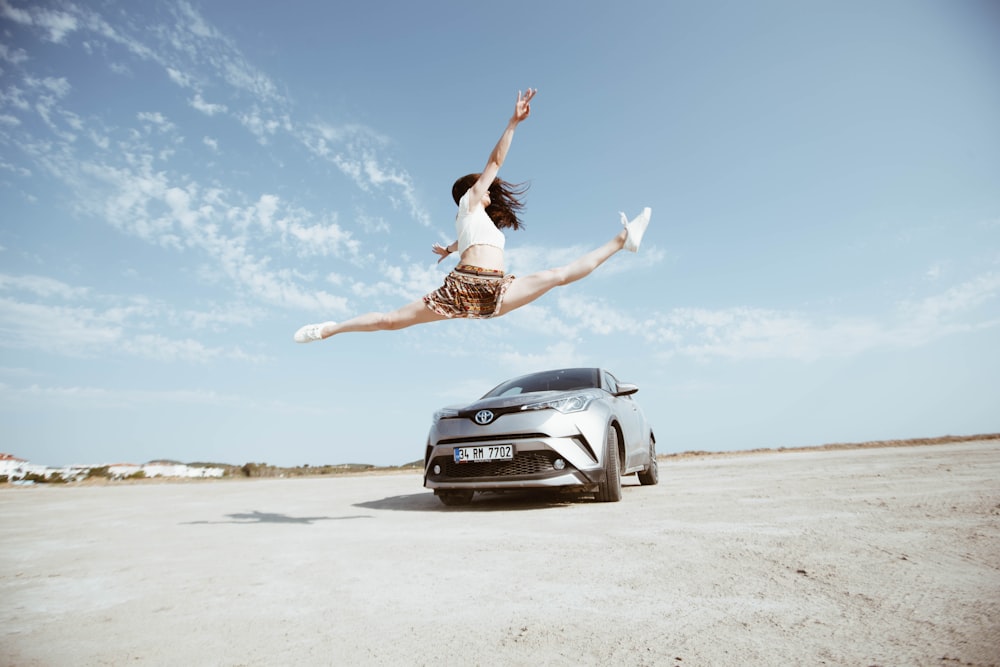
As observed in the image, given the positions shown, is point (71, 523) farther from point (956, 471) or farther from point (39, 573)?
point (956, 471)

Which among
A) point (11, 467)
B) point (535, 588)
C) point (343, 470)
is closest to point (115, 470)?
point (11, 467)

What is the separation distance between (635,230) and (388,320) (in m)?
2.08

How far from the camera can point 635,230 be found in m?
4.50

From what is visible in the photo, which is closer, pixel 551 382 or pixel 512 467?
pixel 512 467

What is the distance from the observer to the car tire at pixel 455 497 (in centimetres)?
590

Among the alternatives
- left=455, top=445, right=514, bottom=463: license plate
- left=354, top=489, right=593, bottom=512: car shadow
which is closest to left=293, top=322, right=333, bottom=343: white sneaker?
left=455, top=445, right=514, bottom=463: license plate

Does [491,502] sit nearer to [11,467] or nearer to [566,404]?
[566,404]

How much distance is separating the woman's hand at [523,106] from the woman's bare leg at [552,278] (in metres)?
1.13

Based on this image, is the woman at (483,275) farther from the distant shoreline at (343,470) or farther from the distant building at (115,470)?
the distant building at (115,470)

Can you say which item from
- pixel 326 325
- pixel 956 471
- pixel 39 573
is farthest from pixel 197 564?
pixel 956 471

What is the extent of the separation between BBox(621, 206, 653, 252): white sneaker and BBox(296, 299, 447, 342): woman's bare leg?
1.56 metres

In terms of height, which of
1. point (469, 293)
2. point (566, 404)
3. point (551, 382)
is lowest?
point (566, 404)

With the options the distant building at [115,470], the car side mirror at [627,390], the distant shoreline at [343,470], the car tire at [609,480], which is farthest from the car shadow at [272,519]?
the distant building at [115,470]

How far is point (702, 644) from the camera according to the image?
1736mm
